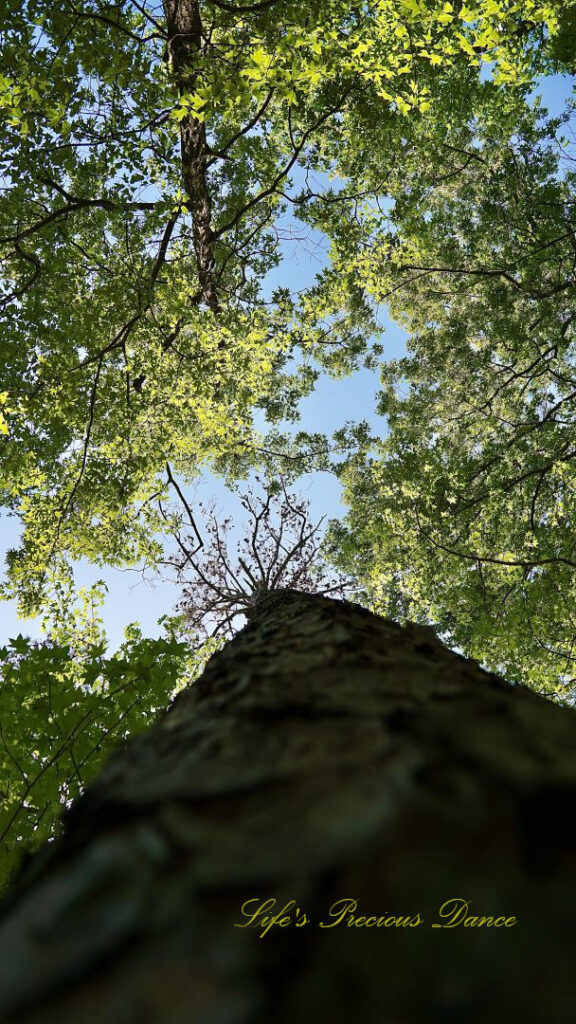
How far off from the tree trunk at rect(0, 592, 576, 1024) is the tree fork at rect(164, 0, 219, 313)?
6751mm

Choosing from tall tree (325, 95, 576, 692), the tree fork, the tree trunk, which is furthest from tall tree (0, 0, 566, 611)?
the tree trunk

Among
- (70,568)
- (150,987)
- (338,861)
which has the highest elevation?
(70,568)

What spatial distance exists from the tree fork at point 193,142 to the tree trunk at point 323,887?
266 inches

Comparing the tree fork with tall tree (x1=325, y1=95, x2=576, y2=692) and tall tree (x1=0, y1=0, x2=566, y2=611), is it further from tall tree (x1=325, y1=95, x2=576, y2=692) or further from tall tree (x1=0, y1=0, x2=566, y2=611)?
tall tree (x1=325, y1=95, x2=576, y2=692)

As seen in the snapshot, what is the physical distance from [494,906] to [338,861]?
199 millimetres

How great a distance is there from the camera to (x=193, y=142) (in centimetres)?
779

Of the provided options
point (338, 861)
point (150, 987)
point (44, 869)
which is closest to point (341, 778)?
point (338, 861)

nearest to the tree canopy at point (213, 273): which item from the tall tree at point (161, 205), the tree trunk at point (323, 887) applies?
the tall tree at point (161, 205)

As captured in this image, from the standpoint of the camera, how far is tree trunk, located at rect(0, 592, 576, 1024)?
54 centimetres

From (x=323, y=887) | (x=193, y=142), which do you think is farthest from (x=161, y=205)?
(x=323, y=887)

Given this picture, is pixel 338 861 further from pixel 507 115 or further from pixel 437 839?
pixel 507 115

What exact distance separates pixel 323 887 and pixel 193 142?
9.74m

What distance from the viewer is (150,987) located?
54 cm

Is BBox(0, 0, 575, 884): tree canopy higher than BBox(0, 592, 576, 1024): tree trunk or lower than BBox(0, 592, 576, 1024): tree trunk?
higher
